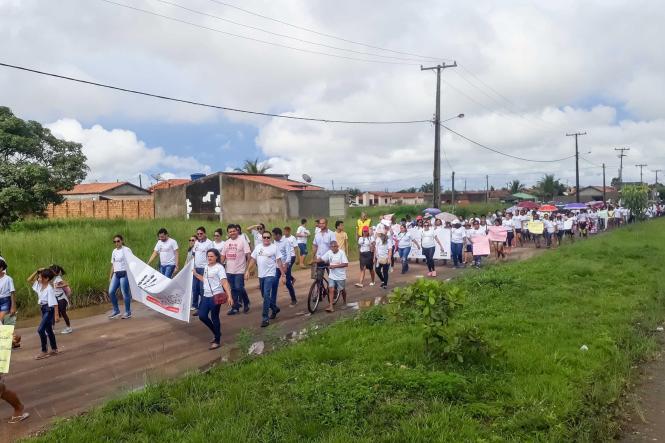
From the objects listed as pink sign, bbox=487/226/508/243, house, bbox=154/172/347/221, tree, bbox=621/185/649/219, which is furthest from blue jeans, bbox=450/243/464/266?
tree, bbox=621/185/649/219

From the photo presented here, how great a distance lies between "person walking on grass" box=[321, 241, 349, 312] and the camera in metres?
10.8

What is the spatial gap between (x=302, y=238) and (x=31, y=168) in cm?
1155

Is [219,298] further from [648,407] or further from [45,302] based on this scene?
[648,407]

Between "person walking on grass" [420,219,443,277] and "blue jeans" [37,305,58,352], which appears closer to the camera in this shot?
"blue jeans" [37,305,58,352]

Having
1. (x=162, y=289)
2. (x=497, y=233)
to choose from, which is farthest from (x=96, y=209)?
(x=162, y=289)

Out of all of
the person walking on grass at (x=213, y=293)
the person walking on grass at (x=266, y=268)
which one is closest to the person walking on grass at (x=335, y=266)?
the person walking on grass at (x=266, y=268)

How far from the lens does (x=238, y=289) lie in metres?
11.0

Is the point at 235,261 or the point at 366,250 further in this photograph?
the point at 366,250

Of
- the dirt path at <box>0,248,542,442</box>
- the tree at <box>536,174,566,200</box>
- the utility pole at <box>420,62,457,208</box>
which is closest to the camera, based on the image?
the dirt path at <box>0,248,542,442</box>

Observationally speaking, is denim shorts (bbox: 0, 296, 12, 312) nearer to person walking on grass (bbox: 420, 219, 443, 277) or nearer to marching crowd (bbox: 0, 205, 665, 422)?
marching crowd (bbox: 0, 205, 665, 422)

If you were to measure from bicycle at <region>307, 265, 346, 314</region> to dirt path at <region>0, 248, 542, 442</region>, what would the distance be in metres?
0.22

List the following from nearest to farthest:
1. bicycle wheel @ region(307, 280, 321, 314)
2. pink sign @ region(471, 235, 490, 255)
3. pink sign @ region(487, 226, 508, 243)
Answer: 1. bicycle wheel @ region(307, 280, 321, 314)
2. pink sign @ region(471, 235, 490, 255)
3. pink sign @ region(487, 226, 508, 243)

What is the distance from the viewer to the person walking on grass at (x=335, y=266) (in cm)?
1083

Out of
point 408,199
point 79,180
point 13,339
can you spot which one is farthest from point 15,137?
point 408,199
